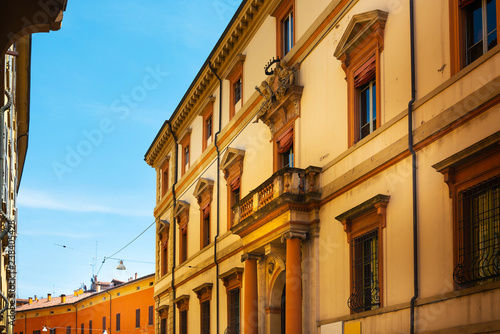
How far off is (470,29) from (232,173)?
41.1ft

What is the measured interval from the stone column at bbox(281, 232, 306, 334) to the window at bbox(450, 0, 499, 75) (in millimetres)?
6492

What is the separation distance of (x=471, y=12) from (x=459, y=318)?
512 centimetres

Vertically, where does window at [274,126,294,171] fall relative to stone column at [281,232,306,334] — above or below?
above

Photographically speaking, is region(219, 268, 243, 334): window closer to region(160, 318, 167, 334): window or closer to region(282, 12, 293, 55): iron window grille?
region(282, 12, 293, 55): iron window grille

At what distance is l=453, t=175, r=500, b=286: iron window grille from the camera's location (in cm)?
1140

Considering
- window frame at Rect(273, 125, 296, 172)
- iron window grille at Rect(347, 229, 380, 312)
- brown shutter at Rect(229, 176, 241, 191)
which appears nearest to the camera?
iron window grille at Rect(347, 229, 380, 312)

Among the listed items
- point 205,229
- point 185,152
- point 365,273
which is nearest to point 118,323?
point 185,152

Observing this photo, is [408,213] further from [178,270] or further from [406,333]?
[178,270]

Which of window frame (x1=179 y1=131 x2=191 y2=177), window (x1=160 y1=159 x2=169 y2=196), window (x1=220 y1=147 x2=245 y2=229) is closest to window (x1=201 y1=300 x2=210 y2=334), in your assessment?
window (x1=220 y1=147 x2=245 y2=229)

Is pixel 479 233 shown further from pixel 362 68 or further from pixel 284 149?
pixel 284 149

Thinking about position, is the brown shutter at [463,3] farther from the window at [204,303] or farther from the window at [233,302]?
the window at [204,303]

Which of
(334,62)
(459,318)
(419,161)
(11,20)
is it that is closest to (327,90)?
(334,62)

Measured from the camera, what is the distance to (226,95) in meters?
25.5

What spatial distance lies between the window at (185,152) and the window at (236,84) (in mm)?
5745
